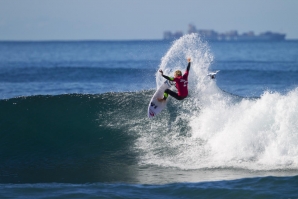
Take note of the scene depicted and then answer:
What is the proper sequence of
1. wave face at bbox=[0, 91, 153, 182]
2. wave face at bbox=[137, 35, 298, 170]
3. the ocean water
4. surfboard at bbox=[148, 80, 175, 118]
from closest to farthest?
the ocean water
wave face at bbox=[137, 35, 298, 170]
wave face at bbox=[0, 91, 153, 182]
surfboard at bbox=[148, 80, 175, 118]

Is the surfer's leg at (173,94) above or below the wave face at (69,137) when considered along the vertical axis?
above

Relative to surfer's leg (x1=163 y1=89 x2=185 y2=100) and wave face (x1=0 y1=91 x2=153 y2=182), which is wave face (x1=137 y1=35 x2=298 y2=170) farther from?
surfer's leg (x1=163 y1=89 x2=185 y2=100)

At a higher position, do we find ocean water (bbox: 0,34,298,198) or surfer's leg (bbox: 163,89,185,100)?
surfer's leg (bbox: 163,89,185,100)

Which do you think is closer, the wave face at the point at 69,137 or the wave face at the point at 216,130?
the wave face at the point at 216,130

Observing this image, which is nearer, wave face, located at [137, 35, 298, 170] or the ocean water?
the ocean water

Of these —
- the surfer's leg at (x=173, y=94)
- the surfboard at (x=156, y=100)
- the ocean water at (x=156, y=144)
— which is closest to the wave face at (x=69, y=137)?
the ocean water at (x=156, y=144)

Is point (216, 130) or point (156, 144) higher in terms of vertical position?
point (216, 130)

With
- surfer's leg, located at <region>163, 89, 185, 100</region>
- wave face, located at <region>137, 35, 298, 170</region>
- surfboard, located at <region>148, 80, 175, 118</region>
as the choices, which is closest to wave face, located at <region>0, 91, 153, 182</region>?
wave face, located at <region>137, 35, 298, 170</region>

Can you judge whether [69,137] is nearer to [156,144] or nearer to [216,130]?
[156,144]

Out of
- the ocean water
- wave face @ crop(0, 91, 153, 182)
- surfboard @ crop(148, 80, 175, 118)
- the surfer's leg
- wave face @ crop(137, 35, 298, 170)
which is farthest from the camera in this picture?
surfboard @ crop(148, 80, 175, 118)

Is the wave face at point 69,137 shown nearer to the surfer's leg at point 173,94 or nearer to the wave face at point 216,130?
the wave face at point 216,130

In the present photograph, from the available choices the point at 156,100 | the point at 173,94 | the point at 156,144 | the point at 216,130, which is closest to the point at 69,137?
the point at 156,144

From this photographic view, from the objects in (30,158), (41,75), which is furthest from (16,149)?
(41,75)

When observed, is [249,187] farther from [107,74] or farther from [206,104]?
[107,74]
